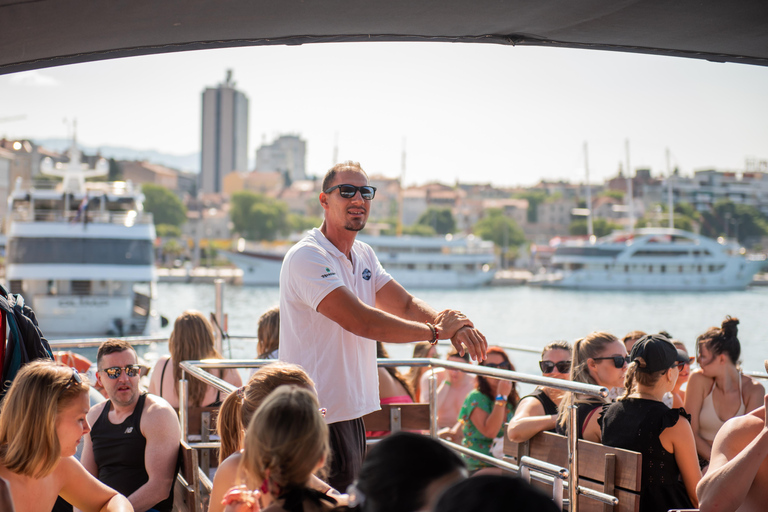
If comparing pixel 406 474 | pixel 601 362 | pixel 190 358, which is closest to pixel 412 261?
pixel 190 358

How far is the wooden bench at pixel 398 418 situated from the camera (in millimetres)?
4227

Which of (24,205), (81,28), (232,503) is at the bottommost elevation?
(232,503)

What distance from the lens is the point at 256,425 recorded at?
183 cm

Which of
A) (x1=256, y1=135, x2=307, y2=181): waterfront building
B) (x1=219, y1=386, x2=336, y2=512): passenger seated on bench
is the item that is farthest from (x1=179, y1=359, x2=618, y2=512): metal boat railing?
(x1=256, y1=135, x2=307, y2=181): waterfront building

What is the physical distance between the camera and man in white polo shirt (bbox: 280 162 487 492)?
2631mm

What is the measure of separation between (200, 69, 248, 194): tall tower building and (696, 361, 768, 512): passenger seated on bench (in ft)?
536

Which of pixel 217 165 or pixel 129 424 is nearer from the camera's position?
pixel 129 424

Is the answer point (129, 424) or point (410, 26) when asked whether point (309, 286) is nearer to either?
point (410, 26)

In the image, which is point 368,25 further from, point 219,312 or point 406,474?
point 219,312

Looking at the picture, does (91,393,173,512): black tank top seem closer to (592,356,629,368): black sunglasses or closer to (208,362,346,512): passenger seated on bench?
(208,362,346,512): passenger seated on bench

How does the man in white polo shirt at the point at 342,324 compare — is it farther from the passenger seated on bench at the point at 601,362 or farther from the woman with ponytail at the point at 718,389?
the woman with ponytail at the point at 718,389

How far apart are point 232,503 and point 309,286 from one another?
2.88 feet

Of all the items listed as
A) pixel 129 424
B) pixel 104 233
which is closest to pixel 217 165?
pixel 104 233

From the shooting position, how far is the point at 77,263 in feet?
81.8
